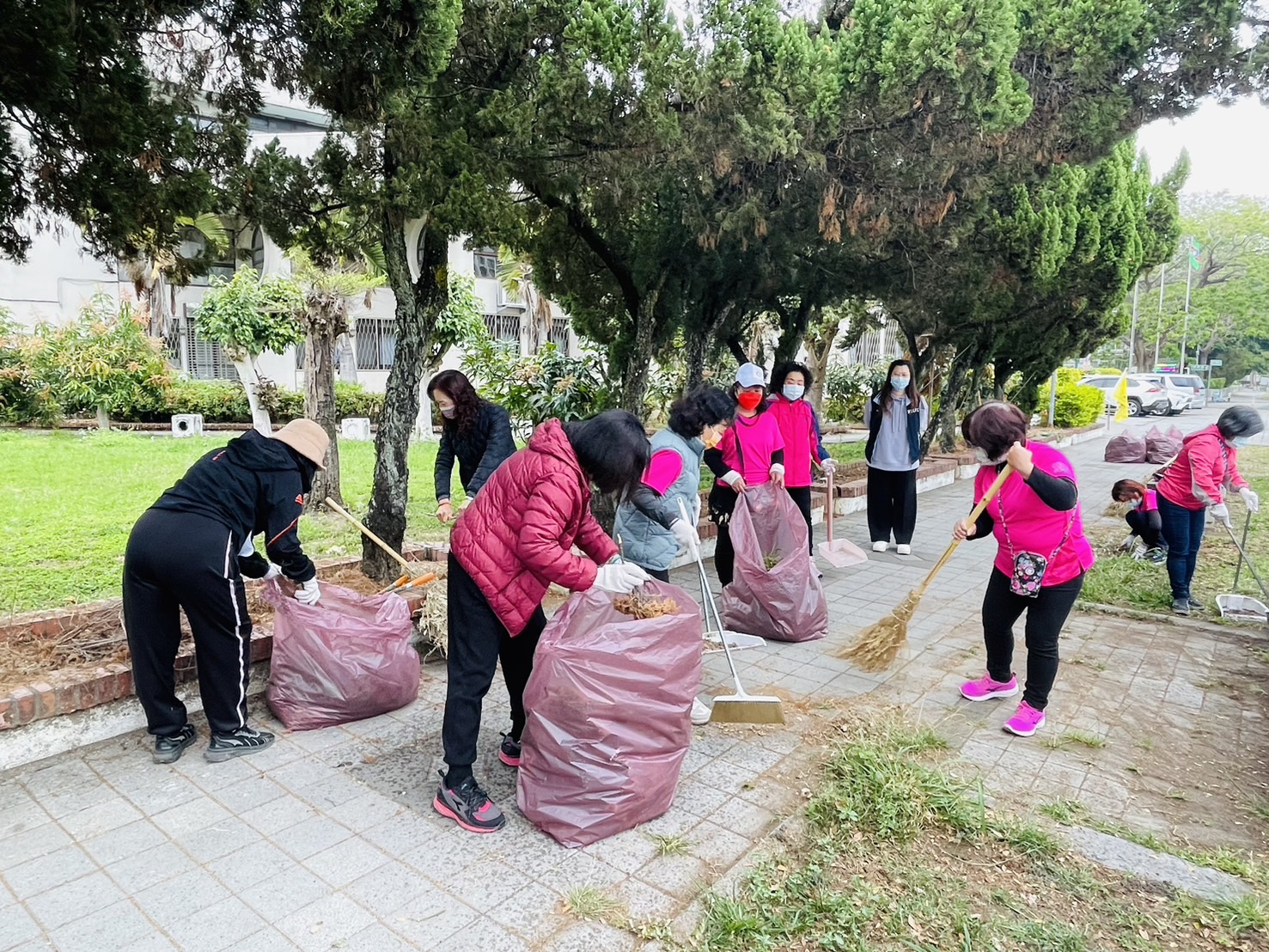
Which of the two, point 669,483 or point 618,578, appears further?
point 669,483

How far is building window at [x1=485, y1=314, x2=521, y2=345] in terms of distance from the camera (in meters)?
22.4

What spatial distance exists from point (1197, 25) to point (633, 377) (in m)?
4.61

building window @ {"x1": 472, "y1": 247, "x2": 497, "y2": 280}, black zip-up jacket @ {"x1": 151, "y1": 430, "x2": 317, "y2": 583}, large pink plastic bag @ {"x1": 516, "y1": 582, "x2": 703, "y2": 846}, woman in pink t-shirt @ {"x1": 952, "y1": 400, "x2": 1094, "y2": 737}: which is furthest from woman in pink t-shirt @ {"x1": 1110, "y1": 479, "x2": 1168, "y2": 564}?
building window @ {"x1": 472, "y1": 247, "x2": 497, "y2": 280}

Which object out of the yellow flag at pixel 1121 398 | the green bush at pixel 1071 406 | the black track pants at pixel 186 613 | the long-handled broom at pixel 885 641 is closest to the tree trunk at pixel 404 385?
the black track pants at pixel 186 613

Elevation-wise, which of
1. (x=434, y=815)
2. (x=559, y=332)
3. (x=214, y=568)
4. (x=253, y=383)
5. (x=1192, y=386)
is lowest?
(x=434, y=815)

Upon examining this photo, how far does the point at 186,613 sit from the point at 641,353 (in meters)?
4.67

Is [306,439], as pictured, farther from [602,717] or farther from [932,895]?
[932,895]

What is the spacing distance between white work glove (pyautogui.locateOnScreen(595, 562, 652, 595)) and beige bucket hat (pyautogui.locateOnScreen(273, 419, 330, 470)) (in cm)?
125

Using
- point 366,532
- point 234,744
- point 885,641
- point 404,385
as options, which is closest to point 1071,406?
point 885,641

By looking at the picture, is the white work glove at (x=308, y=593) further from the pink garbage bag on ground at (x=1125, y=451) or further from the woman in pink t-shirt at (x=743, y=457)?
the pink garbage bag on ground at (x=1125, y=451)

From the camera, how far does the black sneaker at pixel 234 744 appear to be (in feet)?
10.1

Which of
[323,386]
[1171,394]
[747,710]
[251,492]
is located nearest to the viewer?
[251,492]

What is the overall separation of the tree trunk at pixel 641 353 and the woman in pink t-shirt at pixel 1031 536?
3855 mm

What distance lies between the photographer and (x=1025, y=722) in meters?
3.45
